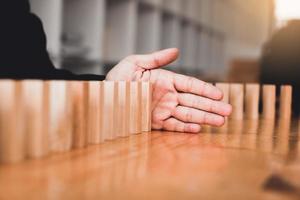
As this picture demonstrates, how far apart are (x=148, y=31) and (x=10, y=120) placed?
341cm

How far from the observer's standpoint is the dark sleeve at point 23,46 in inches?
50.0

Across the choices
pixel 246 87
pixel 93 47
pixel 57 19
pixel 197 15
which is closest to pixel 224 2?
pixel 197 15

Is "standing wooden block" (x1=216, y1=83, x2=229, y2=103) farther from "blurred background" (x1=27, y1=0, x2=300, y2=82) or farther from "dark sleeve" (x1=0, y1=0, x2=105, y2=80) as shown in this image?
"blurred background" (x1=27, y1=0, x2=300, y2=82)

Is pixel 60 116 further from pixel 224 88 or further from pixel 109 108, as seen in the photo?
pixel 224 88

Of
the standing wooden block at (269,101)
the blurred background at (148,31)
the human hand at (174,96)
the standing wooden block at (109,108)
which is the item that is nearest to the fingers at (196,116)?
the human hand at (174,96)

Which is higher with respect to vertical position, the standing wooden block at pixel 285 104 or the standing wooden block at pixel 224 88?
the standing wooden block at pixel 224 88

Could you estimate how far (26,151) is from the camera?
59cm

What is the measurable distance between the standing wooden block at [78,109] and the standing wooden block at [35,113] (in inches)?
3.3

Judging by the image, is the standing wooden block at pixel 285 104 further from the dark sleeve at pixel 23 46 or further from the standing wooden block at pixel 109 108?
the standing wooden block at pixel 109 108

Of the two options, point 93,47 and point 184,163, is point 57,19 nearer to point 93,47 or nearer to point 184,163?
point 93,47

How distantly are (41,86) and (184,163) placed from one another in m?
0.21

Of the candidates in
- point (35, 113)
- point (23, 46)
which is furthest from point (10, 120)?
point (23, 46)

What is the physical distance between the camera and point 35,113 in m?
0.59

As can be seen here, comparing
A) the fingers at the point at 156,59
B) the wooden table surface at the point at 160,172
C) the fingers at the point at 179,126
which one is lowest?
the wooden table surface at the point at 160,172
